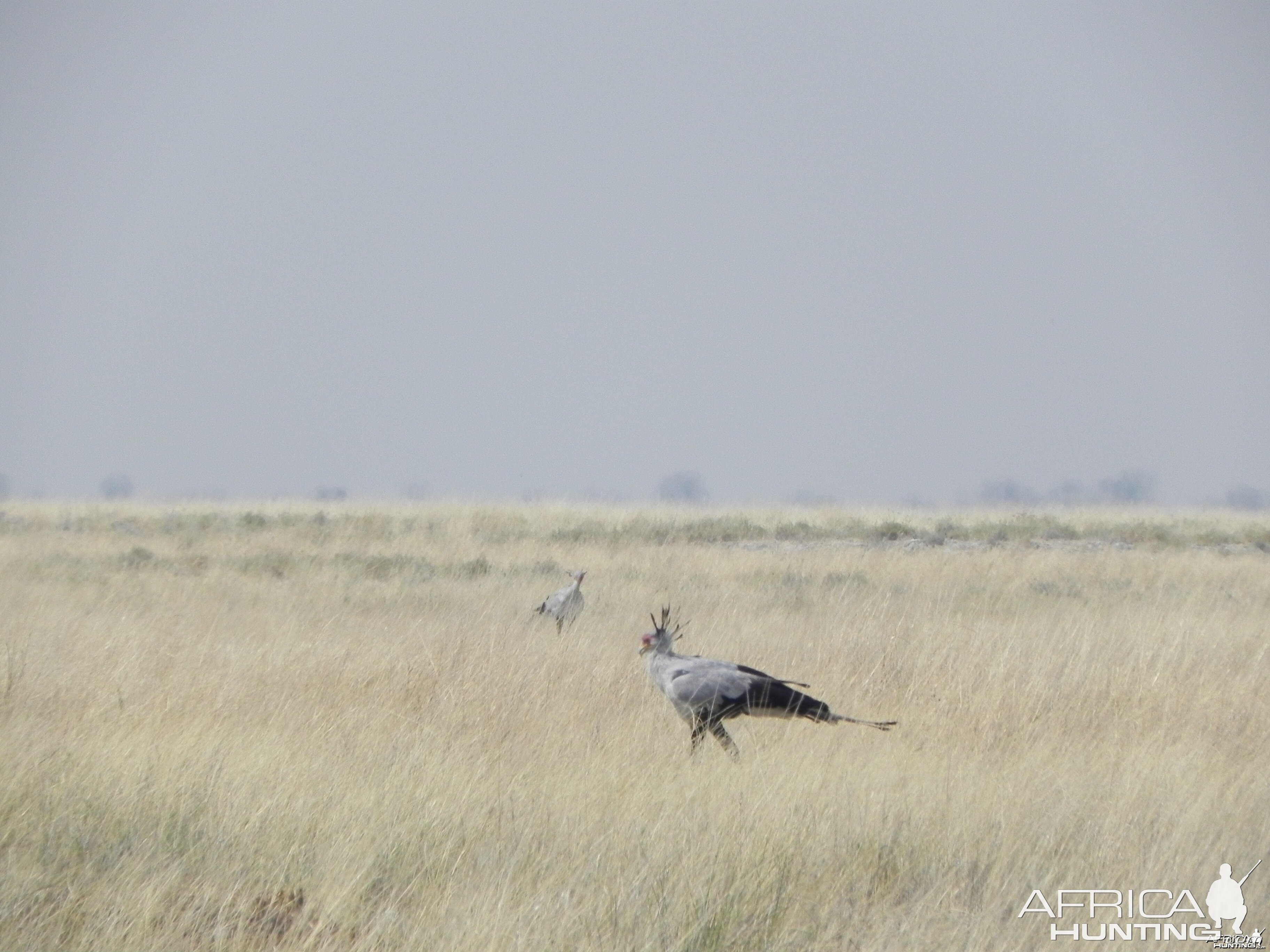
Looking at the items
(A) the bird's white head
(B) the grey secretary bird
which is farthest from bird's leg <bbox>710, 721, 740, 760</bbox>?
(B) the grey secretary bird

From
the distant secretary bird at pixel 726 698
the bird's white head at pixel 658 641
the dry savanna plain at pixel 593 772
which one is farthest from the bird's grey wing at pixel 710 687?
the bird's white head at pixel 658 641

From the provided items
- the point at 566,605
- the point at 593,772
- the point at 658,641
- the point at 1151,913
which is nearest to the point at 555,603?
the point at 566,605

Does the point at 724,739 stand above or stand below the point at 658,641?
below

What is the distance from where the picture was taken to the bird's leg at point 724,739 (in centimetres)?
632

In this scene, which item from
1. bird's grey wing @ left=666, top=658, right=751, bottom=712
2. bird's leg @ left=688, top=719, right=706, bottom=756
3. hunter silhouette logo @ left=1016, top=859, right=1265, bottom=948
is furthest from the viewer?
bird's leg @ left=688, top=719, right=706, bottom=756

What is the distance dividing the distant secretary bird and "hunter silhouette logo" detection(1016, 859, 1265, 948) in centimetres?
167

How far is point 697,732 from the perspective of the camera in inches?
249

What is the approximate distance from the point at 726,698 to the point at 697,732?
0.90 ft

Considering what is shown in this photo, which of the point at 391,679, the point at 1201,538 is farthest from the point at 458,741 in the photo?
the point at 1201,538

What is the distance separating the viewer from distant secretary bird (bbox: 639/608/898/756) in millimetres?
6203

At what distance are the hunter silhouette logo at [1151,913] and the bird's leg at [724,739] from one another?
6.83 feet

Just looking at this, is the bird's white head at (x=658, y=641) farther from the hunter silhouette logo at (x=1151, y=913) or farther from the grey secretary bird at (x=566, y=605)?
the grey secretary bird at (x=566, y=605)

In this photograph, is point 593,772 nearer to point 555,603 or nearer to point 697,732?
point 697,732

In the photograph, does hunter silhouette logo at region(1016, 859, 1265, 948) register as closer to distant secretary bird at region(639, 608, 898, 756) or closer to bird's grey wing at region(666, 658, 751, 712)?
distant secretary bird at region(639, 608, 898, 756)
